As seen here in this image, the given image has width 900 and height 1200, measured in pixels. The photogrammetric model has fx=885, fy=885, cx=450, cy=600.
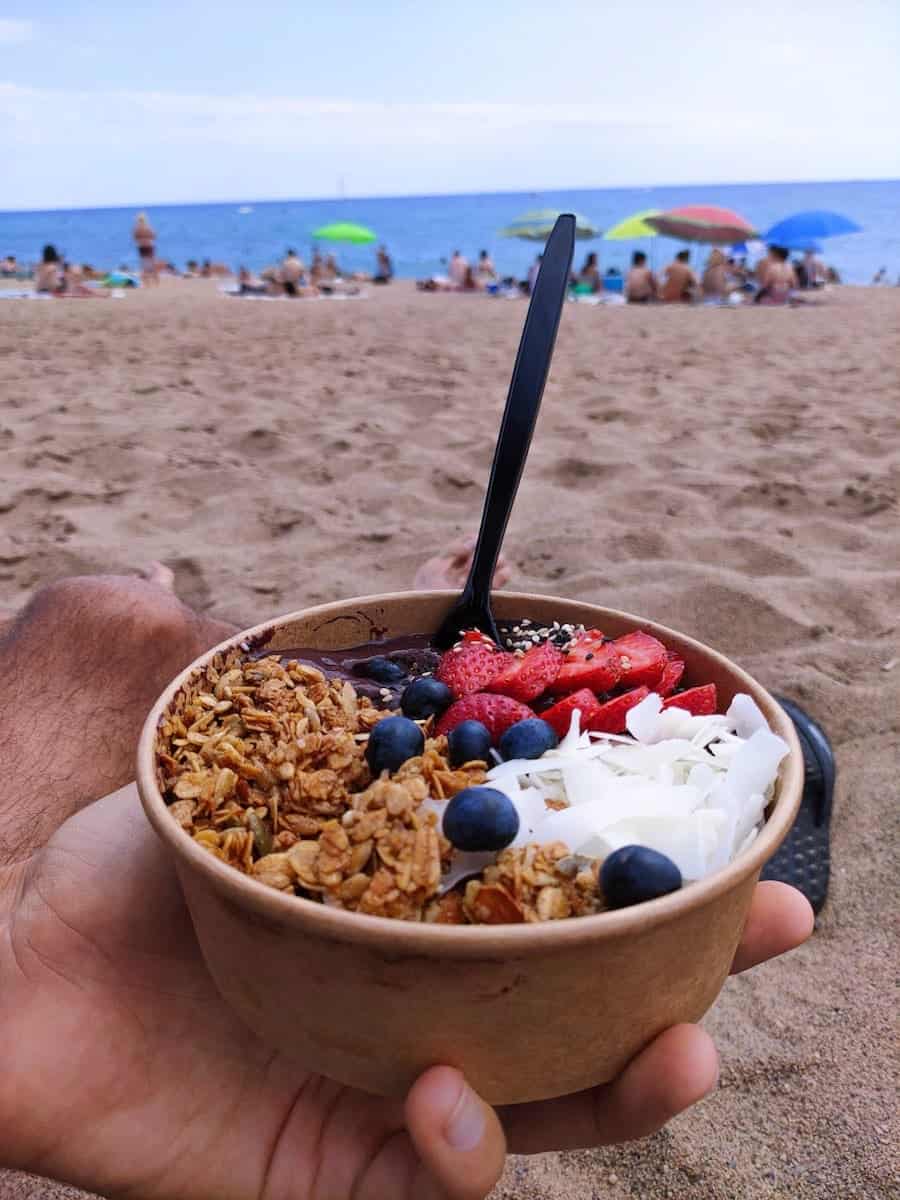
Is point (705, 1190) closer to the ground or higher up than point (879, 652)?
closer to the ground

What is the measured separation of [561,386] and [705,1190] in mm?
4470

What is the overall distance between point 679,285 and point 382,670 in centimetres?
1143

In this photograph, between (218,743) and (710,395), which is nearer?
(218,743)

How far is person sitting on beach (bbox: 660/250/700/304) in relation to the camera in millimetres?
11344

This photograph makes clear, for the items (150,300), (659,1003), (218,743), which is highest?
(218,743)

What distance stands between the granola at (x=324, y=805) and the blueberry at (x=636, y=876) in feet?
0.07

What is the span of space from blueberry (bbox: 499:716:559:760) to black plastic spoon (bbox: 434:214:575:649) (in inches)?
12.5

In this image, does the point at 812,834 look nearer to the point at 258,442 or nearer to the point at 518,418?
the point at 518,418

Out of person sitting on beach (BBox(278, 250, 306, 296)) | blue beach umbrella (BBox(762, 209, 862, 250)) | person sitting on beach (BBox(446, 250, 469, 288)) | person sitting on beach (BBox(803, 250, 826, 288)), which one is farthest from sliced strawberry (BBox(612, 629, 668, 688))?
blue beach umbrella (BBox(762, 209, 862, 250))

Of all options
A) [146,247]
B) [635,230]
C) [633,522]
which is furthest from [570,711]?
[146,247]

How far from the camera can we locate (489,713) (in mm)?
1053

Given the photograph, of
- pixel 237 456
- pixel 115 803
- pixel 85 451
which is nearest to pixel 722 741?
pixel 115 803

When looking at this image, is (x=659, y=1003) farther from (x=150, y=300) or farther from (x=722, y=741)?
(x=150, y=300)

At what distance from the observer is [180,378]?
17.2 feet
